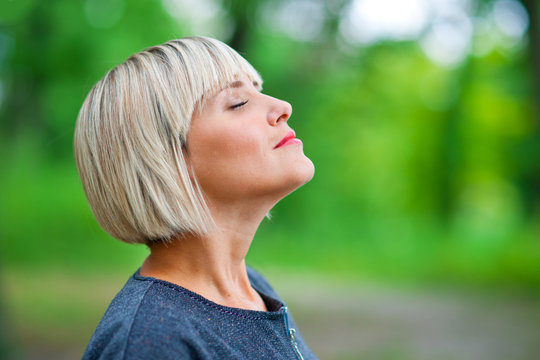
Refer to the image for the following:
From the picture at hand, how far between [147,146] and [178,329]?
511 mm

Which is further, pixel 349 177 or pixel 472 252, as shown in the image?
pixel 349 177

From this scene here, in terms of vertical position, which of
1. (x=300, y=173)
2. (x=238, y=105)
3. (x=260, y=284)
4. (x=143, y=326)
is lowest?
(x=143, y=326)

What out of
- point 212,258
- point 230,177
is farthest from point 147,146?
point 212,258

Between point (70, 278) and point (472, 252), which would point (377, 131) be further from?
point (70, 278)

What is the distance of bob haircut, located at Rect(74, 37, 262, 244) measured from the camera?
1.44m

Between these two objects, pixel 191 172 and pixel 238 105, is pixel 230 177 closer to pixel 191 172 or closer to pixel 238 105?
pixel 191 172

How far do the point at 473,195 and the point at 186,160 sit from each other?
98.3ft

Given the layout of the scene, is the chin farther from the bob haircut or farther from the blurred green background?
the blurred green background

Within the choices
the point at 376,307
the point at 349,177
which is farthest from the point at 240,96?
the point at 349,177

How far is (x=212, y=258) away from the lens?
1.51 m

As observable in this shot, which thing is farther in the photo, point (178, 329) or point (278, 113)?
point (278, 113)

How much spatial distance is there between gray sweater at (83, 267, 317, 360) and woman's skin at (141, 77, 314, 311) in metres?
0.09

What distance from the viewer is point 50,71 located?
5.34 meters

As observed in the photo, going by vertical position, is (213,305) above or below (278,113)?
below
